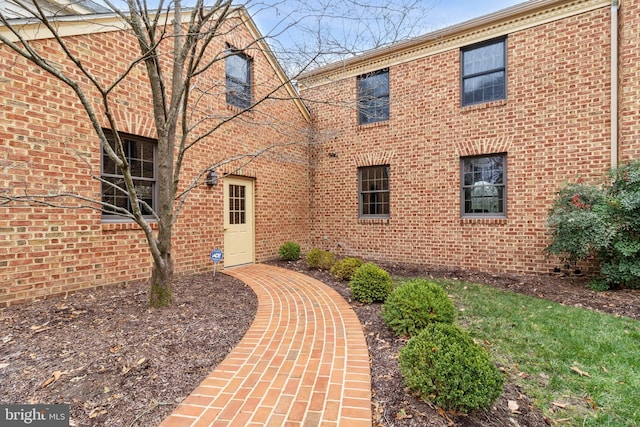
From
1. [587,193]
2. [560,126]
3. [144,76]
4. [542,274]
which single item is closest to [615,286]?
[542,274]

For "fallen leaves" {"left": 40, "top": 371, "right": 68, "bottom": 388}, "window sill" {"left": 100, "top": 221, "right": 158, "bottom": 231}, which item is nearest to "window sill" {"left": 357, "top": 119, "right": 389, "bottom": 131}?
"window sill" {"left": 100, "top": 221, "right": 158, "bottom": 231}

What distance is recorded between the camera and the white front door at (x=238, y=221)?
710 cm

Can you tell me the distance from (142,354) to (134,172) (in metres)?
3.83

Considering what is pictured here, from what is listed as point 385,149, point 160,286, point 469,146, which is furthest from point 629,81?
point 160,286

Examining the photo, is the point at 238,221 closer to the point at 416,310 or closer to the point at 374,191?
the point at 374,191

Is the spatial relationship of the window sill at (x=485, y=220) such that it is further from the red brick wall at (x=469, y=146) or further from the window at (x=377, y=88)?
the window at (x=377, y=88)

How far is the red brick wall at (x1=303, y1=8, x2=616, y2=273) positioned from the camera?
19.6ft

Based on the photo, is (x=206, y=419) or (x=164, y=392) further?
(x=164, y=392)

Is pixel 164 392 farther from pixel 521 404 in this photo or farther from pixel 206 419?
pixel 521 404

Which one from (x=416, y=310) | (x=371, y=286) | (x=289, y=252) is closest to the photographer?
(x=416, y=310)

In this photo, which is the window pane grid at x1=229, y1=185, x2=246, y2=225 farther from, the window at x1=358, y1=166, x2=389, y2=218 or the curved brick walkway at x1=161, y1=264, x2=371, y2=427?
the curved brick walkway at x1=161, y1=264, x2=371, y2=427

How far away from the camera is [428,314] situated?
3131mm

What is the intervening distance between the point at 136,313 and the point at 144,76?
428cm

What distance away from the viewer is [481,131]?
6941 millimetres
